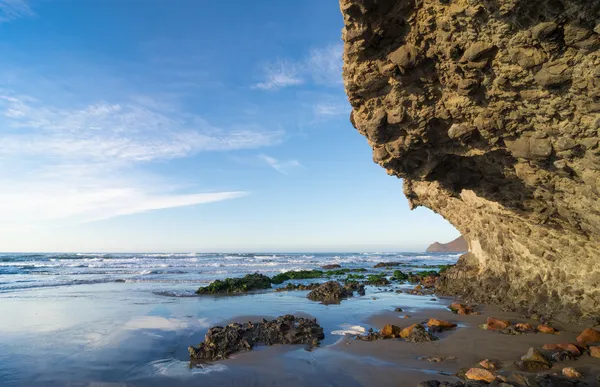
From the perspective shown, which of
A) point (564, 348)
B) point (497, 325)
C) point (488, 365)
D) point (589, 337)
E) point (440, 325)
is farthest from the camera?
point (440, 325)

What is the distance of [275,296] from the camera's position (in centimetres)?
1748

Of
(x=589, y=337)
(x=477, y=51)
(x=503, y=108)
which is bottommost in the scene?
(x=589, y=337)

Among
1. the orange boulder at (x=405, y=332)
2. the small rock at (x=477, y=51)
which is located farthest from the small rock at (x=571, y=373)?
the small rock at (x=477, y=51)

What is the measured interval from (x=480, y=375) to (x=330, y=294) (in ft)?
34.7

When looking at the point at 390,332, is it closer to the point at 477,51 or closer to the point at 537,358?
the point at 537,358

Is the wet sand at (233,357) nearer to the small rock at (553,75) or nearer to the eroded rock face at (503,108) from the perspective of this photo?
the eroded rock face at (503,108)

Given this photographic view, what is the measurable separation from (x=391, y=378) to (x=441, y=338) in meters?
3.06

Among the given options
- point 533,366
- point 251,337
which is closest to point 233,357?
point 251,337

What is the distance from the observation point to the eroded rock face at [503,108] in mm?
4961

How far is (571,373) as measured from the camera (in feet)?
18.2

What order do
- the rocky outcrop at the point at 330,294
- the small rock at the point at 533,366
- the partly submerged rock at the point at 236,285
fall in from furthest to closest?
1. the partly submerged rock at the point at 236,285
2. the rocky outcrop at the point at 330,294
3. the small rock at the point at 533,366

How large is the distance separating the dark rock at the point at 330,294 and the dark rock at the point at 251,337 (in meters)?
5.97

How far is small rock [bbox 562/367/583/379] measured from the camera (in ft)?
18.0

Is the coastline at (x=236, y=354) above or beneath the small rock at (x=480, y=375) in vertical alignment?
beneath
